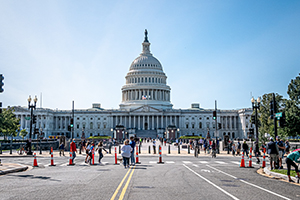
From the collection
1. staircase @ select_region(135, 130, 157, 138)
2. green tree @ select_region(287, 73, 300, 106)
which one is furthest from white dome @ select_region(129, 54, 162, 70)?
green tree @ select_region(287, 73, 300, 106)

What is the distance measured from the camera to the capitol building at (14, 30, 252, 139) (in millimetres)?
144250

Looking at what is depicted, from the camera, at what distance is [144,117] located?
146m

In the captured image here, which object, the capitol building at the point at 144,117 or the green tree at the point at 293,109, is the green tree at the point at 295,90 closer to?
the green tree at the point at 293,109

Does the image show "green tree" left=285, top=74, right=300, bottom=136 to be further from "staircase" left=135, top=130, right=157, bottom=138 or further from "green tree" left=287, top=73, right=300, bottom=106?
"staircase" left=135, top=130, right=157, bottom=138

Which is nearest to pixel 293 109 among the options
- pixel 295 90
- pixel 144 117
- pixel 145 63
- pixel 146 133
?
pixel 295 90

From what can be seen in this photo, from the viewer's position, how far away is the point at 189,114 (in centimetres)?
15025

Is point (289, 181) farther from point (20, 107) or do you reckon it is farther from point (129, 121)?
point (20, 107)

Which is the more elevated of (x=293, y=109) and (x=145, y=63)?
(x=145, y=63)

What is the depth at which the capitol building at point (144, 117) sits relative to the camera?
144250mm

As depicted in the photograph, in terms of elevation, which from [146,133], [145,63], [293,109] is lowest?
[146,133]

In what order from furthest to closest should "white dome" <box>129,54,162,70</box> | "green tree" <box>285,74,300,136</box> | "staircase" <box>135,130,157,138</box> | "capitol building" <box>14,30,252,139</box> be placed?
"white dome" <box>129,54,162,70</box>
"capitol building" <box>14,30,252,139</box>
"staircase" <box>135,130,157,138</box>
"green tree" <box>285,74,300,136</box>

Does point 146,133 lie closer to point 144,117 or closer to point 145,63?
point 144,117

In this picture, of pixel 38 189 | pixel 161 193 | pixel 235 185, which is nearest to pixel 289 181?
pixel 235 185

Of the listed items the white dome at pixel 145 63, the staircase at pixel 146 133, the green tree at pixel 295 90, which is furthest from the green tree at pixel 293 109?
the white dome at pixel 145 63
